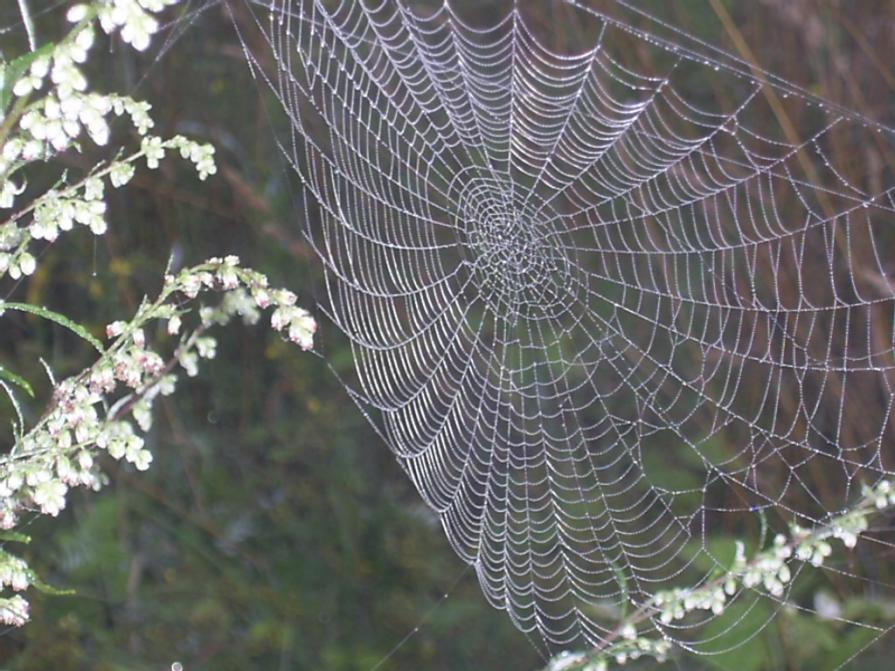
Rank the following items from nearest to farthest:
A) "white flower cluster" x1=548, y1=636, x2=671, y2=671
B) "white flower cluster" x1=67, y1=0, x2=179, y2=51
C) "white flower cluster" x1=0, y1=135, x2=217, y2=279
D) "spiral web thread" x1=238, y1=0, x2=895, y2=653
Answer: "white flower cluster" x1=67, y1=0, x2=179, y2=51 < "white flower cluster" x1=0, y1=135, x2=217, y2=279 < "white flower cluster" x1=548, y1=636, x2=671, y2=671 < "spiral web thread" x1=238, y1=0, x2=895, y2=653

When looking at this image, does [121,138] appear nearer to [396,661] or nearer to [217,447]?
[217,447]

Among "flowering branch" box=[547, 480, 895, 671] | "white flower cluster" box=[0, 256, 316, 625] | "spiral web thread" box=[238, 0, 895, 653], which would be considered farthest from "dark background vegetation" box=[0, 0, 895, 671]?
"white flower cluster" box=[0, 256, 316, 625]

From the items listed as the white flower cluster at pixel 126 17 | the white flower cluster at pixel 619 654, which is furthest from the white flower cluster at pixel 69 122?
the white flower cluster at pixel 619 654

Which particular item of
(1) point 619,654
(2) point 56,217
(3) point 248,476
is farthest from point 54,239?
(3) point 248,476

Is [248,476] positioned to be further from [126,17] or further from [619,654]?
[126,17]

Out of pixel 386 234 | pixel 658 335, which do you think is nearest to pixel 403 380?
pixel 386 234

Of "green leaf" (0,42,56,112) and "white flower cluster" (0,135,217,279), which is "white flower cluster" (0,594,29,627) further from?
"green leaf" (0,42,56,112)
